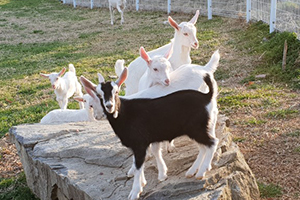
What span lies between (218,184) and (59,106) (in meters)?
4.60

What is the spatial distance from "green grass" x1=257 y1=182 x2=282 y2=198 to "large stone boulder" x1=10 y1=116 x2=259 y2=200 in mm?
198

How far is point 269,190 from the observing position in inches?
161

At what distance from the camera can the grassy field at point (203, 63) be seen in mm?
4848

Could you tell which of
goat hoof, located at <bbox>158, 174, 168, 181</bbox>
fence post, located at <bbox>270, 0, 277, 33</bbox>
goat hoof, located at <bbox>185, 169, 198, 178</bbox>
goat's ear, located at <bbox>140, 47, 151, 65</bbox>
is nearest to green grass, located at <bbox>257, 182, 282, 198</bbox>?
goat hoof, located at <bbox>185, 169, 198, 178</bbox>

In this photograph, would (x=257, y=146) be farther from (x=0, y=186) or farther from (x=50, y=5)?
(x=50, y=5)

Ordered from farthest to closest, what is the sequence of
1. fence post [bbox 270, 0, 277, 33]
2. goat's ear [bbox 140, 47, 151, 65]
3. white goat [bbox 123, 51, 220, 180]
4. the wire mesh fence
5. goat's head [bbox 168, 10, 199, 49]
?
fence post [bbox 270, 0, 277, 33]
the wire mesh fence
goat's head [bbox 168, 10, 199, 49]
goat's ear [bbox 140, 47, 151, 65]
white goat [bbox 123, 51, 220, 180]

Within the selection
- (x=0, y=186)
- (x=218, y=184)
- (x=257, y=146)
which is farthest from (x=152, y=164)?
(x=0, y=186)

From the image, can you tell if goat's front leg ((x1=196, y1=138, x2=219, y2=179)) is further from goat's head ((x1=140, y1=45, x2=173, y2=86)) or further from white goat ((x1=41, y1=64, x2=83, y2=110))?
white goat ((x1=41, y1=64, x2=83, y2=110))

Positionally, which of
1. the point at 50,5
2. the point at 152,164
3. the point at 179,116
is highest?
the point at 179,116

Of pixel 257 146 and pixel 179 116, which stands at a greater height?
pixel 179 116

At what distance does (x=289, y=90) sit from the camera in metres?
6.79

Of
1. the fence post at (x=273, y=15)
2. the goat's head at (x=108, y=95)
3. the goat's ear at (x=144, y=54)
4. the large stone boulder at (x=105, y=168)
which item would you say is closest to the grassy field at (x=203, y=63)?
the fence post at (x=273, y=15)

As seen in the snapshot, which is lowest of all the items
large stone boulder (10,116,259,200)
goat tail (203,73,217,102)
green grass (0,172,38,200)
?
green grass (0,172,38,200)

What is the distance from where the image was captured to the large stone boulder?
3447mm
